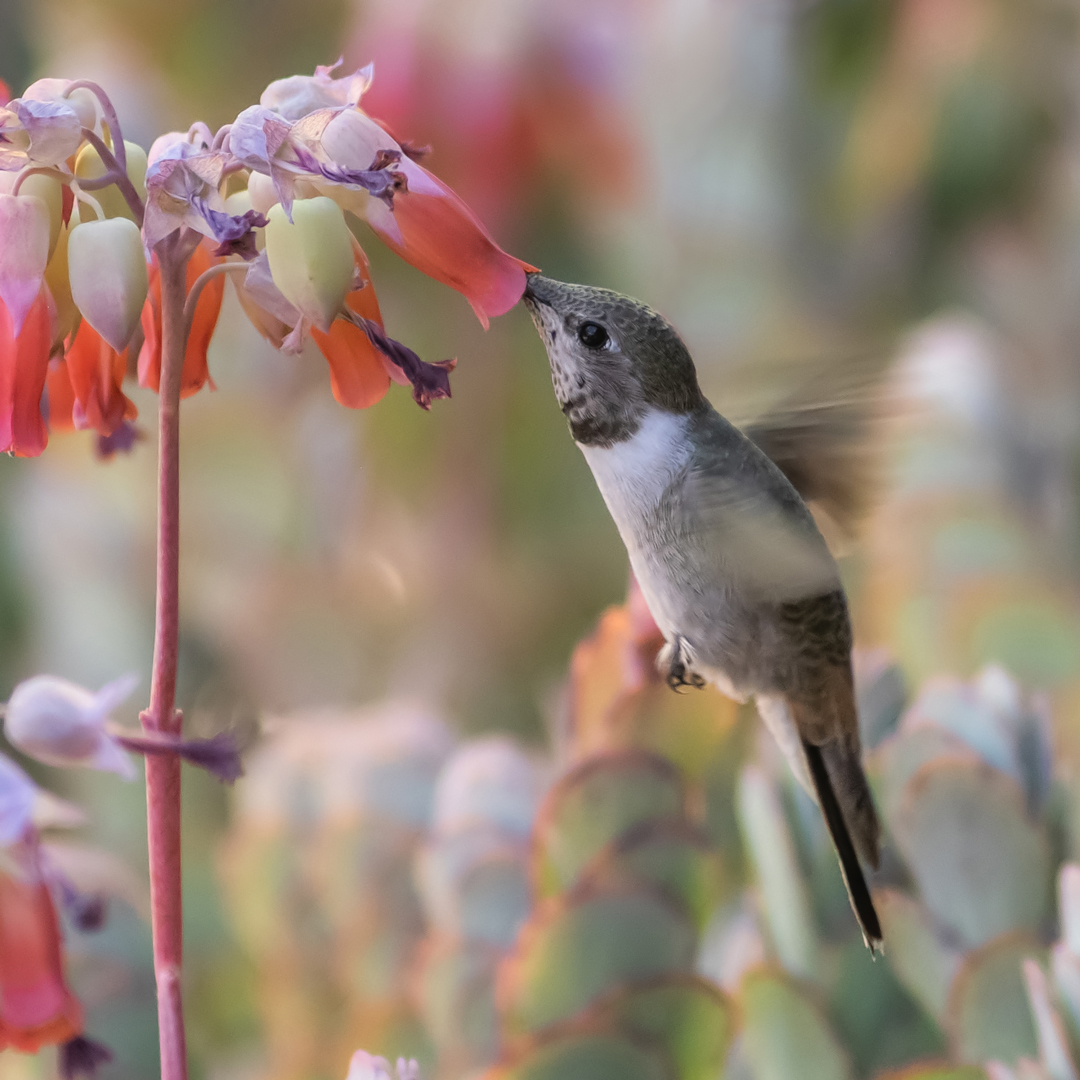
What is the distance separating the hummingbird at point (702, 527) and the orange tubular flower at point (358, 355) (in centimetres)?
4

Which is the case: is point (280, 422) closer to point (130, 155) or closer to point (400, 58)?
point (400, 58)

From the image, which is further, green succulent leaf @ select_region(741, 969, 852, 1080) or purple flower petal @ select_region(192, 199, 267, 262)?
green succulent leaf @ select_region(741, 969, 852, 1080)

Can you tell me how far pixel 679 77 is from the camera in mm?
907

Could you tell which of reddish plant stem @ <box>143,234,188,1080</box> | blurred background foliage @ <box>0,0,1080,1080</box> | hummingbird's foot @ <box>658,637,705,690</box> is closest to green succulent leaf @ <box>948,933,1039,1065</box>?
blurred background foliage @ <box>0,0,1080,1080</box>

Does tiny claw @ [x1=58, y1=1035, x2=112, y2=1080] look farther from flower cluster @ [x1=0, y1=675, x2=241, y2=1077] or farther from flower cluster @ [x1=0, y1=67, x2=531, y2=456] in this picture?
flower cluster @ [x1=0, y1=67, x2=531, y2=456]

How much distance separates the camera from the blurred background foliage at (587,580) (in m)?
Answer: 0.36

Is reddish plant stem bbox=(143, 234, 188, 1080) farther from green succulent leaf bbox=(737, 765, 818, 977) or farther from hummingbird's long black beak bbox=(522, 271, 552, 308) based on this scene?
green succulent leaf bbox=(737, 765, 818, 977)

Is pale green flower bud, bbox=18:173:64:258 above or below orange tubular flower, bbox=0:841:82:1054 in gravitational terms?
above

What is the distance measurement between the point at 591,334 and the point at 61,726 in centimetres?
14

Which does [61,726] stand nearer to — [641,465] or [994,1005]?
[641,465]

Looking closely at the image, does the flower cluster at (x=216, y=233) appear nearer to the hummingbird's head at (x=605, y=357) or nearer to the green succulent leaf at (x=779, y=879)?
the hummingbird's head at (x=605, y=357)

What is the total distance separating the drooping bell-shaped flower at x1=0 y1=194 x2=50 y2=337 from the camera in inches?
8.5

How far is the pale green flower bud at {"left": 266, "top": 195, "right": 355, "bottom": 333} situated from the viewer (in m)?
0.21

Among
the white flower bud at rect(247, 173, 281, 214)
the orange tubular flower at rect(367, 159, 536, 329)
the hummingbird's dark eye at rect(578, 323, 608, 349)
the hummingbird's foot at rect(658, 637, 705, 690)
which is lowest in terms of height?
the hummingbird's foot at rect(658, 637, 705, 690)
